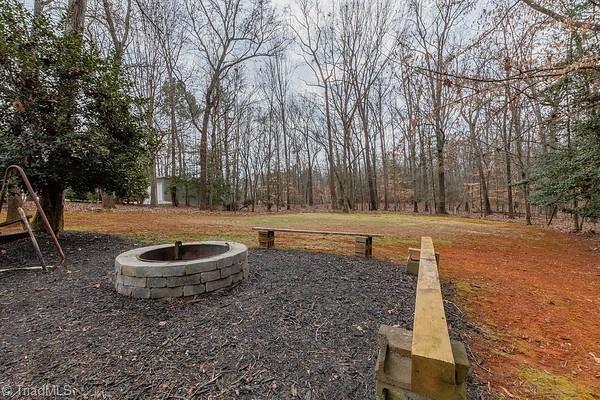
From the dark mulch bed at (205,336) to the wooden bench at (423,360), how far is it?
1.68 ft

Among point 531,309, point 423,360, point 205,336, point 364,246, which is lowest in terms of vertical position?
point 531,309

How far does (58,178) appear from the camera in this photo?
15.9ft

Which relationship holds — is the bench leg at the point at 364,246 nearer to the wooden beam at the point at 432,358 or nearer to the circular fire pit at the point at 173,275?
the circular fire pit at the point at 173,275

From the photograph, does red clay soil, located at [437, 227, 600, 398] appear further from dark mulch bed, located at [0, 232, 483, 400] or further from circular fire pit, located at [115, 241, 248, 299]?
circular fire pit, located at [115, 241, 248, 299]

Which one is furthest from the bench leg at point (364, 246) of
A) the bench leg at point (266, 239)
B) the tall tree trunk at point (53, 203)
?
the tall tree trunk at point (53, 203)

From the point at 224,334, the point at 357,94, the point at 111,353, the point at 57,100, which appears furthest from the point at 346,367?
the point at 357,94

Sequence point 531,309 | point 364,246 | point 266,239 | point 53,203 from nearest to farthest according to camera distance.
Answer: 1. point 531,309
2. point 364,246
3. point 53,203
4. point 266,239

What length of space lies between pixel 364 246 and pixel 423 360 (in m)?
4.23

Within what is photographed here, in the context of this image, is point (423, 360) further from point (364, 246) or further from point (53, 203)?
point (53, 203)

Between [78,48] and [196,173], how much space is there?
16.8 metres

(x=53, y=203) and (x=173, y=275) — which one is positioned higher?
(x=53, y=203)

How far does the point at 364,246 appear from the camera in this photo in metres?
5.23

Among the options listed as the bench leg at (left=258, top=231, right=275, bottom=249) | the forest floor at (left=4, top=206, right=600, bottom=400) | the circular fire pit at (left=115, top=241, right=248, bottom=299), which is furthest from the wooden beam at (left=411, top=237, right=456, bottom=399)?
the bench leg at (left=258, top=231, right=275, bottom=249)

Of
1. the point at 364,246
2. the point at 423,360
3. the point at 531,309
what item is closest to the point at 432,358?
the point at 423,360
